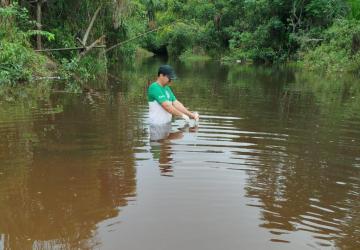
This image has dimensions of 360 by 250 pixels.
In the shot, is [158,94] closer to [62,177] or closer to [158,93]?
[158,93]

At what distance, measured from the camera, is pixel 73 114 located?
1030 centimetres

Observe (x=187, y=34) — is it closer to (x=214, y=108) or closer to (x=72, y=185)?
(x=214, y=108)

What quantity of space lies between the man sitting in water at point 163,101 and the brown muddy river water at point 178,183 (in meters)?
0.27

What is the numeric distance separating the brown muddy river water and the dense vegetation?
9319mm

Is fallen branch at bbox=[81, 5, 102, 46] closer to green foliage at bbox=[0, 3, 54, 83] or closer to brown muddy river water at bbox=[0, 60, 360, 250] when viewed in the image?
green foliage at bbox=[0, 3, 54, 83]

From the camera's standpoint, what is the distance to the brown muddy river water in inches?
152

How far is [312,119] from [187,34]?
168ft

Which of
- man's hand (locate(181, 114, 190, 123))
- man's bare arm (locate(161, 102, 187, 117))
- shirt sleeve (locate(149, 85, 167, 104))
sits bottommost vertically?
man's hand (locate(181, 114, 190, 123))

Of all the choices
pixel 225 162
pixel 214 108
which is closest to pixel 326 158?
pixel 225 162

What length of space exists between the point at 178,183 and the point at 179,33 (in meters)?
56.7

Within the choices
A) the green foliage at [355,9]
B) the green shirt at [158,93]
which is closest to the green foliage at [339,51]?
the green foliage at [355,9]

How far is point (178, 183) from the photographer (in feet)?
17.2

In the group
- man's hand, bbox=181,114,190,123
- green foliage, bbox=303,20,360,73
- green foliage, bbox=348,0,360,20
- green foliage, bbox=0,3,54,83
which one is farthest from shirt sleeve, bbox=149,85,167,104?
green foliage, bbox=348,0,360,20

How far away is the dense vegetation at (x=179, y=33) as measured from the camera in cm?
1877
